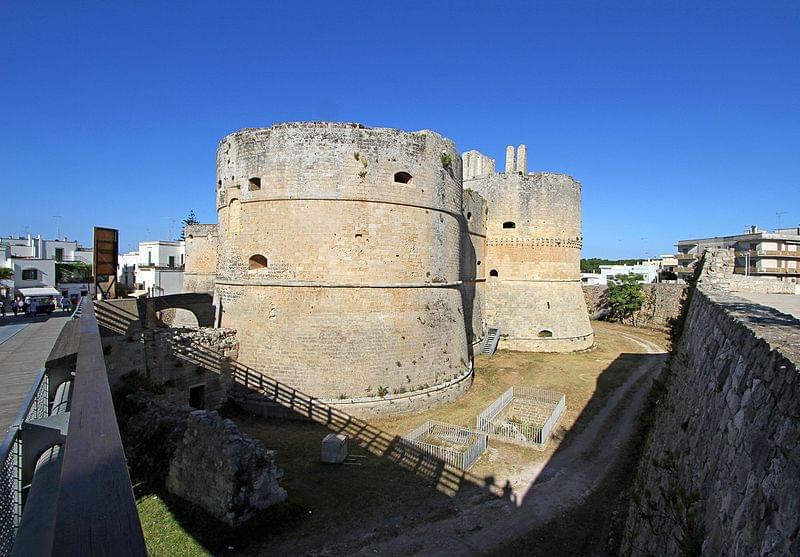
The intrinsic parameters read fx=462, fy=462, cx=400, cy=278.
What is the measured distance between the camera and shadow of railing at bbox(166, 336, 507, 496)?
1115cm

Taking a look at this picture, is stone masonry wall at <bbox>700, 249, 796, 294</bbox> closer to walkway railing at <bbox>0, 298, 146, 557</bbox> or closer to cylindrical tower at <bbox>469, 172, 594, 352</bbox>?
cylindrical tower at <bbox>469, 172, 594, 352</bbox>

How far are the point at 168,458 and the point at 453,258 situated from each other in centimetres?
1130

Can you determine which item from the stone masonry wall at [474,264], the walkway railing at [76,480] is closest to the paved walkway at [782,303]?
the stone masonry wall at [474,264]

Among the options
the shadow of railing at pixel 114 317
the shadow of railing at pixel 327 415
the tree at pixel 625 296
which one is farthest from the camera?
the tree at pixel 625 296

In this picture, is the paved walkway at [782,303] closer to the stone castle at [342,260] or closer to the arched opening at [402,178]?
the stone castle at [342,260]

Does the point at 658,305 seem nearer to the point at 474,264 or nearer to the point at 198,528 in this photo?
the point at 474,264

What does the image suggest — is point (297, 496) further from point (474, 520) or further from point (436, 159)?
point (436, 159)

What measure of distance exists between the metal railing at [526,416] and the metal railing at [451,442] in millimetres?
687

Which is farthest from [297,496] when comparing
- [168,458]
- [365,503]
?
[168,458]

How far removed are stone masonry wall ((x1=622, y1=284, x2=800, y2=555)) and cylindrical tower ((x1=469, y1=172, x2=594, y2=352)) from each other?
18474 mm

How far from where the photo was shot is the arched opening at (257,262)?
48.8ft

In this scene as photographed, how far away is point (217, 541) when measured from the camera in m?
8.04

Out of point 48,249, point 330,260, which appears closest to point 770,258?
point 330,260

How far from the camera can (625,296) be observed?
3334 cm
